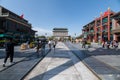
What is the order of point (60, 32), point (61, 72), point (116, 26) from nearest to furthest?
point (61, 72) → point (116, 26) → point (60, 32)

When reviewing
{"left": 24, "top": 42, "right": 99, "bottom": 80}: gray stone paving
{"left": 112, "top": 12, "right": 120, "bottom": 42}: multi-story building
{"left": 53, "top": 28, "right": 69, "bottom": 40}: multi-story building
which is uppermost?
{"left": 53, "top": 28, "right": 69, "bottom": 40}: multi-story building

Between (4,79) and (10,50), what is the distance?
4.89 m

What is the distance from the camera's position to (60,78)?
33.4ft

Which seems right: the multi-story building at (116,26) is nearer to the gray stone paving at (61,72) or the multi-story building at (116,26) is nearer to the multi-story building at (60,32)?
the gray stone paving at (61,72)

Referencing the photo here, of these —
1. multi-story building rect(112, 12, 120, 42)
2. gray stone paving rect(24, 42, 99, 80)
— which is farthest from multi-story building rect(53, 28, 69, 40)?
gray stone paving rect(24, 42, 99, 80)

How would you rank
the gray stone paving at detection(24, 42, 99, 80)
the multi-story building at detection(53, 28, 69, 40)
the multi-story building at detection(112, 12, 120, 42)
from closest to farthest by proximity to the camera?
the gray stone paving at detection(24, 42, 99, 80)
the multi-story building at detection(112, 12, 120, 42)
the multi-story building at detection(53, 28, 69, 40)

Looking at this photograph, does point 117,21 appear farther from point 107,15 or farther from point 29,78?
point 29,78

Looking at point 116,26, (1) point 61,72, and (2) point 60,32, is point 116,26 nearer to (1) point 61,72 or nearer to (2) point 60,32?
(1) point 61,72

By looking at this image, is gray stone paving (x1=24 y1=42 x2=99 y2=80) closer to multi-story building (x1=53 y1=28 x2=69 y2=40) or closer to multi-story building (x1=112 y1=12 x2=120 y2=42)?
multi-story building (x1=112 y1=12 x2=120 y2=42)

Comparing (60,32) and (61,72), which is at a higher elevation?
(60,32)

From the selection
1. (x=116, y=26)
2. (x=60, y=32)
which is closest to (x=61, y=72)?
(x=116, y=26)

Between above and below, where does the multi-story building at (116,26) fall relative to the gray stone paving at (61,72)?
above

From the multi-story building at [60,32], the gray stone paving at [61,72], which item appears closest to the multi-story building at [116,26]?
the gray stone paving at [61,72]

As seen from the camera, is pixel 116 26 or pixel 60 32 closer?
pixel 116 26
